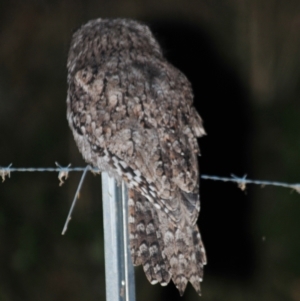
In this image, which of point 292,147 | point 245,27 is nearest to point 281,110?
point 292,147

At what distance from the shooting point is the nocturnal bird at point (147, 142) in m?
2.14

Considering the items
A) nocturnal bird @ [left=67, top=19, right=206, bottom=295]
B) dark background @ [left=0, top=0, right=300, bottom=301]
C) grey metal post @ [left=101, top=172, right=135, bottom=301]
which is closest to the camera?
grey metal post @ [left=101, top=172, right=135, bottom=301]

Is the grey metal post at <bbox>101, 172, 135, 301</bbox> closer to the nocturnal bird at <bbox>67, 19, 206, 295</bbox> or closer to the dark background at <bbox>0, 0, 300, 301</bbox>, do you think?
the nocturnal bird at <bbox>67, 19, 206, 295</bbox>

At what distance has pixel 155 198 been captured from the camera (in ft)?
7.11

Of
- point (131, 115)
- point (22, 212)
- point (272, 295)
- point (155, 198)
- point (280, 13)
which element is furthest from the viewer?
point (22, 212)

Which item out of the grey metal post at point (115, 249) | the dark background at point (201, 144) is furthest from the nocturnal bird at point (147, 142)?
the dark background at point (201, 144)

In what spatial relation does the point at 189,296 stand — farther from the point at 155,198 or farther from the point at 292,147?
the point at 155,198

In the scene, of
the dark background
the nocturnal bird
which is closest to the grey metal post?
the nocturnal bird

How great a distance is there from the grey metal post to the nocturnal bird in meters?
0.19

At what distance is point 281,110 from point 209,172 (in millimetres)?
809

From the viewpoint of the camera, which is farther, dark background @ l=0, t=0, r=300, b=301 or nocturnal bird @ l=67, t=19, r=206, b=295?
dark background @ l=0, t=0, r=300, b=301

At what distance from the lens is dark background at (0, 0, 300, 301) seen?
5059 mm

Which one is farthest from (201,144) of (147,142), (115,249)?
(115,249)

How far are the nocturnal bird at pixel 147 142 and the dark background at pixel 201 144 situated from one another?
8.05ft
